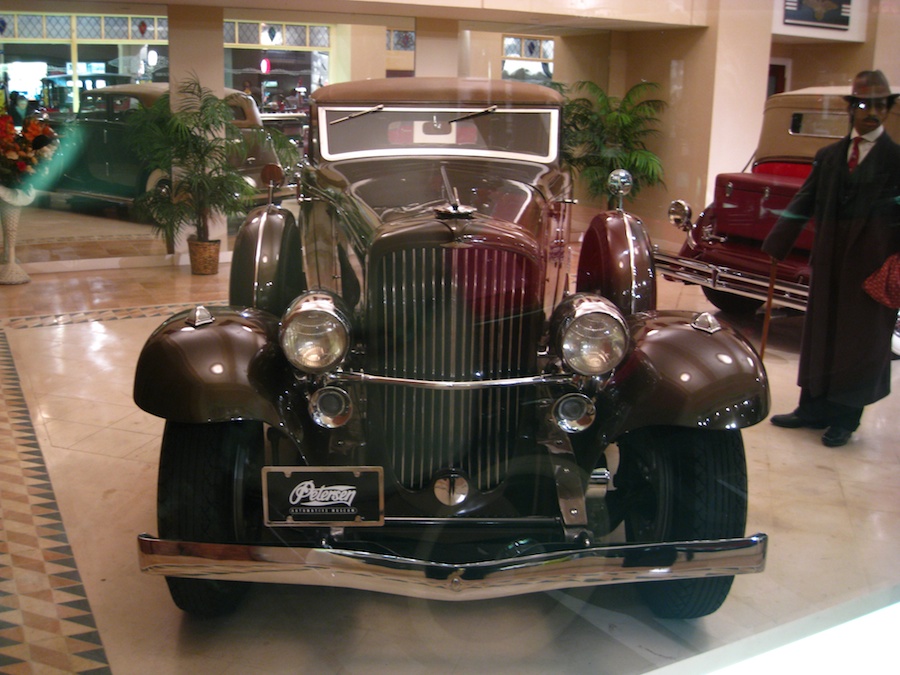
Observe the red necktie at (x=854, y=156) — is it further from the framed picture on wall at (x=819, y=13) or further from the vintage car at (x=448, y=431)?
the vintage car at (x=448, y=431)

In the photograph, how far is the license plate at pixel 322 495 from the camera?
1.75 m

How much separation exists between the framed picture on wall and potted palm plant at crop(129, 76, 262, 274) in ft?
4.82

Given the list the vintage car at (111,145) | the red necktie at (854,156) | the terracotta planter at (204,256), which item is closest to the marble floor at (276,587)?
the terracotta planter at (204,256)

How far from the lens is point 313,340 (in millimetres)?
1825

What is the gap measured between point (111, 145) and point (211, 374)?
1068 millimetres

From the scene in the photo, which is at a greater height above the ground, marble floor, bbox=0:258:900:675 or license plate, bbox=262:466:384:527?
license plate, bbox=262:466:384:527

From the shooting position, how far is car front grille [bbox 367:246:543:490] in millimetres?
1879

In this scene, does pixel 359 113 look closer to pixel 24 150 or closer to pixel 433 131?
pixel 433 131

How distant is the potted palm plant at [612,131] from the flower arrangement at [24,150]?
1488 mm

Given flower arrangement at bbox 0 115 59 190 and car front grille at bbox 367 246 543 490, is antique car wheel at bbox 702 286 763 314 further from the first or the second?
flower arrangement at bbox 0 115 59 190

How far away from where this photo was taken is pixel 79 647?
1.80m

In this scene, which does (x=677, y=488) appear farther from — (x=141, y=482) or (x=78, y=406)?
(x=78, y=406)

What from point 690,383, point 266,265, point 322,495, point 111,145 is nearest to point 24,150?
point 111,145

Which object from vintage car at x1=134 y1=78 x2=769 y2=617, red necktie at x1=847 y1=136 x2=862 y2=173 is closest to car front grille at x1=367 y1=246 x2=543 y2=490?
vintage car at x1=134 y1=78 x2=769 y2=617
